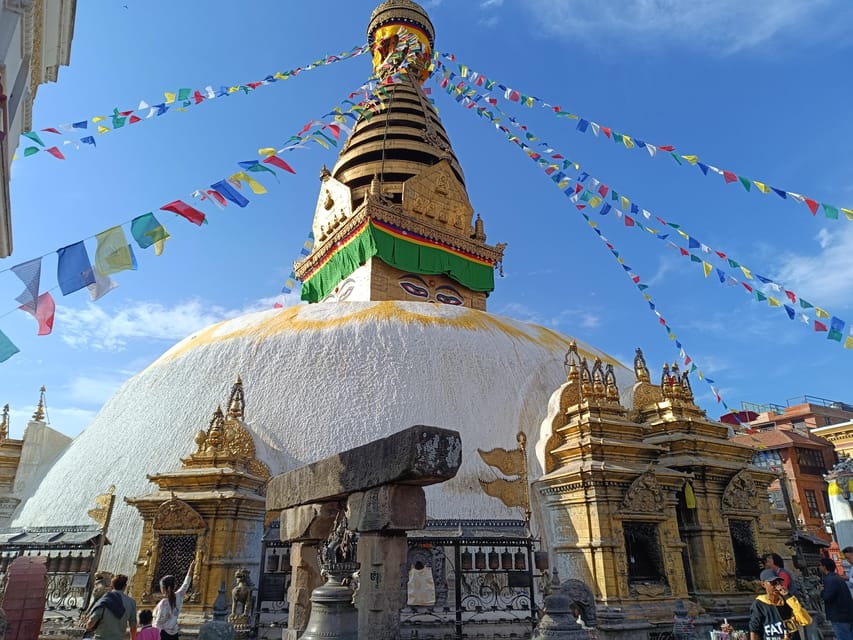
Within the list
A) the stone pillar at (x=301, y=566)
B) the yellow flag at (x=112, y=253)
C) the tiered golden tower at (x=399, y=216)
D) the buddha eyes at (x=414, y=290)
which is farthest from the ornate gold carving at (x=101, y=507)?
the buddha eyes at (x=414, y=290)

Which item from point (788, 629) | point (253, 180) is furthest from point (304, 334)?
point (788, 629)

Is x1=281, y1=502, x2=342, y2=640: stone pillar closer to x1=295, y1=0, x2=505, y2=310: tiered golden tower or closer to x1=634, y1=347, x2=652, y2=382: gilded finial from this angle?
x1=634, y1=347, x2=652, y2=382: gilded finial

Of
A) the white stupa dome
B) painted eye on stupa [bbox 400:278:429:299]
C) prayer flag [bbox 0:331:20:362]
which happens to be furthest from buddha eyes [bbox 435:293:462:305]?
prayer flag [bbox 0:331:20:362]

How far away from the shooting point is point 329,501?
6.21 metres

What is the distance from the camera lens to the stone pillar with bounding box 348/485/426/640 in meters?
5.06

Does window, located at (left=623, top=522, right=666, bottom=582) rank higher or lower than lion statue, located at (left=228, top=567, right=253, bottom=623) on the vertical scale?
higher

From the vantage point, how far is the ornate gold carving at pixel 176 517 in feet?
32.6

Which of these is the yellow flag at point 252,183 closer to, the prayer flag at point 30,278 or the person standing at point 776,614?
the prayer flag at point 30,278

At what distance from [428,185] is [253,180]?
12019mm

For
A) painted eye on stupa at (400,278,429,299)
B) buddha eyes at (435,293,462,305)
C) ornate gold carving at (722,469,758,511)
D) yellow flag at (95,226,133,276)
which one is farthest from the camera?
buddha eyes at (435,293,462,305)

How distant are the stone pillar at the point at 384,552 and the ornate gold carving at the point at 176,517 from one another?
594 cm

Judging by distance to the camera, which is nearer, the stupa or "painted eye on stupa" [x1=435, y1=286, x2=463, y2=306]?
the stupa

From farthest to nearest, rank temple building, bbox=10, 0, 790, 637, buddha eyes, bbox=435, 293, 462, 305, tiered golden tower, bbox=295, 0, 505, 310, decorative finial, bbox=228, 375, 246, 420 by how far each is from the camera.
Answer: buddha eyes, bbox=435, 293, 462, 305, tiered golden tower, bbox=295, 0, 505, 310, decorative finial, bbox=228, 375, 246, 420, temple building, bbox=10, 0, 790, 637

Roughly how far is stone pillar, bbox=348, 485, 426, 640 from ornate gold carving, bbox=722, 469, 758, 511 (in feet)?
28.3
